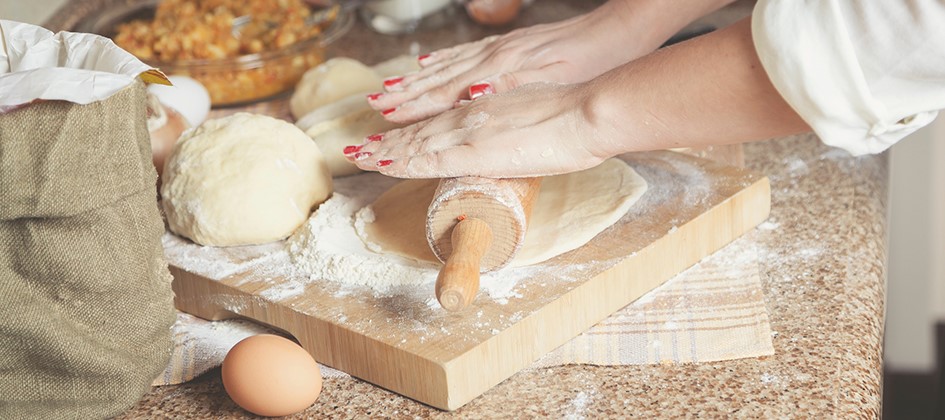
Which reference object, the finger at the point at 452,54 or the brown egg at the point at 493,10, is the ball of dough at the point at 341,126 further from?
the brown egg at the point at 493,10

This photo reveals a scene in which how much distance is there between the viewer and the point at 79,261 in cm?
89

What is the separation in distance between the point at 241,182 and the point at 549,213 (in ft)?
1.29

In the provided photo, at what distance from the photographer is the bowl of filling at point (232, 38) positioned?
172 centimetres

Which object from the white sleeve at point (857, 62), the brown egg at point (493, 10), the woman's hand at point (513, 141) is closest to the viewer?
the white sleeve at point (857, 62)

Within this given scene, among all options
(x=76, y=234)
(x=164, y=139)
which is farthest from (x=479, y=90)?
(x=76, y=234)

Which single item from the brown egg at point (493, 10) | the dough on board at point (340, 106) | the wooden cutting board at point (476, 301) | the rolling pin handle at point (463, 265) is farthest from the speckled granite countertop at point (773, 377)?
the brown egg at point (493, 10)

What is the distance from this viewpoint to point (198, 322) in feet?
3.86

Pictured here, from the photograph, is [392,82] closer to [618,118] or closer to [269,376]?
[618,118]

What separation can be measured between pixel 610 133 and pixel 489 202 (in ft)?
0.50

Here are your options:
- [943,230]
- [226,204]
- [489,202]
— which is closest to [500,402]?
[489,202]

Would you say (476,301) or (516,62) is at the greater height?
(516,62)

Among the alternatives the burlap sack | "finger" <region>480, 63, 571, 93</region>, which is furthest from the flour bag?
"finger" <region>480, 63, 571, 93</region>

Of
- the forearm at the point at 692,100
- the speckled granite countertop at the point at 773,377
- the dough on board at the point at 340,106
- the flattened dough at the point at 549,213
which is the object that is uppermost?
the forearm at the point at 692,100

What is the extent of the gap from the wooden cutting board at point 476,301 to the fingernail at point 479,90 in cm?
25
